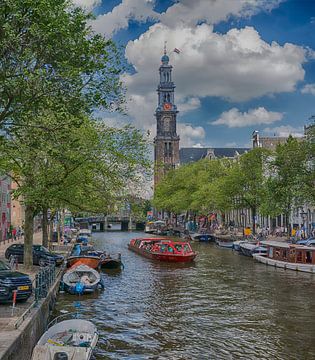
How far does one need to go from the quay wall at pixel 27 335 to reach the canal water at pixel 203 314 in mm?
2754

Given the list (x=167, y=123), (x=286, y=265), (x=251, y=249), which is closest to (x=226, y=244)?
(x=251, y=249)

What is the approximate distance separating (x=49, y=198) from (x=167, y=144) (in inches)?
6391

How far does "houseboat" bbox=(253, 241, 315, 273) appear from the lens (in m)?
46.4

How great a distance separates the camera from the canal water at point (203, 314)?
70.8ft

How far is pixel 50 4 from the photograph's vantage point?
20.3 metres

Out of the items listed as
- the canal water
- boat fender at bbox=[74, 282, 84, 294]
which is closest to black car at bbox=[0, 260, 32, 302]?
the canal water

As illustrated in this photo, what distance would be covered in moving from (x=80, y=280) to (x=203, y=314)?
1010 cm

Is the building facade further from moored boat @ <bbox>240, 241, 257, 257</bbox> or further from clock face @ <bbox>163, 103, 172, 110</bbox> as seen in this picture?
clock face @ <bbox>163, 103, 172, 110</bbox>

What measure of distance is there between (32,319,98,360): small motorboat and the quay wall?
578 millimetres

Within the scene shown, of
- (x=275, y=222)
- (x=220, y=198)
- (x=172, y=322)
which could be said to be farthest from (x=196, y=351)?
(x=275, y=222)

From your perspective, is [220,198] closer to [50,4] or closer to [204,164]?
[204,164]

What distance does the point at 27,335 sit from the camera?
18109 mm

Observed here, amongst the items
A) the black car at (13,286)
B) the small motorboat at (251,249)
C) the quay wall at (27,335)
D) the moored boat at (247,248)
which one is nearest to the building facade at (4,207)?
the moored boat at (247,248)

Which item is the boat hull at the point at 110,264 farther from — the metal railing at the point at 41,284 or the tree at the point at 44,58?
the tree at the point at 44,58
